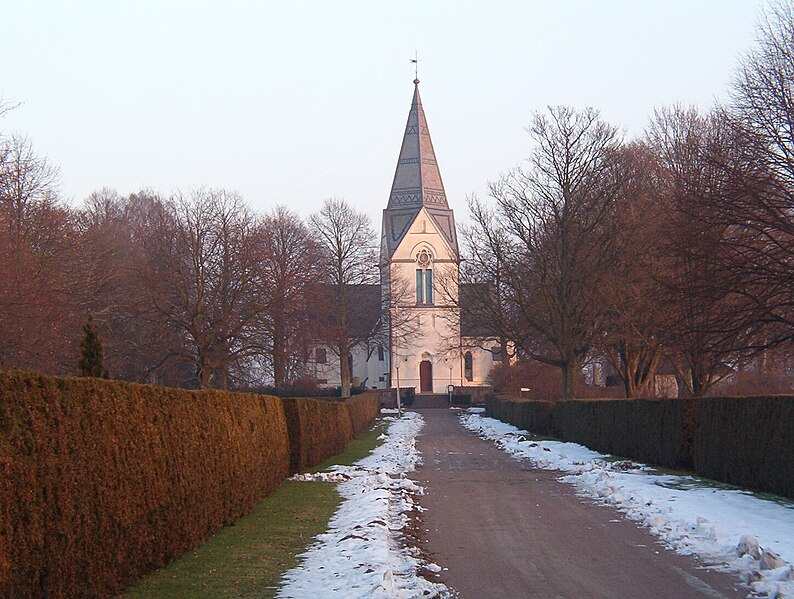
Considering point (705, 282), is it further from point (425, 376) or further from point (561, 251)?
point (425, 376)

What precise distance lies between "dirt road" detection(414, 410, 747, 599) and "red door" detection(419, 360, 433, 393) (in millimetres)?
64587

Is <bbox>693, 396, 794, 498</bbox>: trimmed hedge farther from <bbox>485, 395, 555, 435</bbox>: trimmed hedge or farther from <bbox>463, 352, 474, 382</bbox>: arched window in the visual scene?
<bbox>463, 352, 474, 382</bbox>: arched window

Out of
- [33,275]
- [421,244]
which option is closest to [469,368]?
[421,244]

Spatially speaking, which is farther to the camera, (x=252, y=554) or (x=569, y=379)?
(x=569, y=379)

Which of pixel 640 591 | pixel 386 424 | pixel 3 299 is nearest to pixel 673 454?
pixel 640 591

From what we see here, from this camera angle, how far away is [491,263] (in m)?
39.2

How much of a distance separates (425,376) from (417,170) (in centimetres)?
1890

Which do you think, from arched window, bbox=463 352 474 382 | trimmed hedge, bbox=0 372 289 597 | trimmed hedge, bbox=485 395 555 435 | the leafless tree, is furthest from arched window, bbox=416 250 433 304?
trimmed hedge, bbox=0 372 289 597

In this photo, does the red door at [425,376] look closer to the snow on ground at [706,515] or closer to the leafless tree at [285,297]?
the leafless tree at [285,297]

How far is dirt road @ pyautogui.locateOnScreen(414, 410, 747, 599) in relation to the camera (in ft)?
27.1

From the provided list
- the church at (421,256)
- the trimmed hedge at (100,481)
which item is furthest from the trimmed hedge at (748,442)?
the church at (421,256)

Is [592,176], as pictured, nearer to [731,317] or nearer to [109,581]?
[731,317]

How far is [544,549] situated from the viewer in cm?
1039

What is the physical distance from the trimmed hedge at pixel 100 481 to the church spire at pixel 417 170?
73262mm
